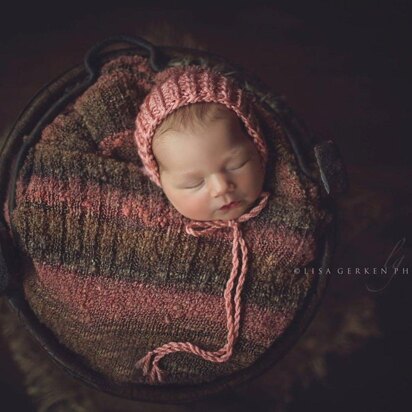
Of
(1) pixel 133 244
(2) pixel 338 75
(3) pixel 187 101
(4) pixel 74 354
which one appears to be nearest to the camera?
(3) pixel 187 101

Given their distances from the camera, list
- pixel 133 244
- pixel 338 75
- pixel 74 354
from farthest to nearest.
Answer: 1. pixel 338 75
2. pixel 74 354
3. pixel 133 244

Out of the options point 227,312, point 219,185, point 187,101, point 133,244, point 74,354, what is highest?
point 187,101

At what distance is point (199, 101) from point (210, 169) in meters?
0.10

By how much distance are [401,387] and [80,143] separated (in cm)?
91

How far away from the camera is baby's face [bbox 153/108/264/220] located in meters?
0.73

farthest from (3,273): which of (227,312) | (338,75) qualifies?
(338,75)

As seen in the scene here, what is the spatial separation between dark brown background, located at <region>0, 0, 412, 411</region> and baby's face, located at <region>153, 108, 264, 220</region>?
433mm

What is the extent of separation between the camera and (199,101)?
2.43 feet

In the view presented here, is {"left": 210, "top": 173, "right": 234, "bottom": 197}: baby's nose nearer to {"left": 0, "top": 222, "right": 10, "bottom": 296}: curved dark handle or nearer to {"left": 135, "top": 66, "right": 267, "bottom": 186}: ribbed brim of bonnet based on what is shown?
{"left": 135, "top": 66, "right": 267, "bottom": 186}: ribbed brim of bonnet

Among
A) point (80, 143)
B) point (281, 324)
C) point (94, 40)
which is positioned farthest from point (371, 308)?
point (94, 40)

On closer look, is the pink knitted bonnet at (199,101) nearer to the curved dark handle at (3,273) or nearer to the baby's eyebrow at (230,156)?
the baby's eyebrow at (230,156)

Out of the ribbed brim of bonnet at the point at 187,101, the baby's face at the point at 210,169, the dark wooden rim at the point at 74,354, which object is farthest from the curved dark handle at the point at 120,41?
the baby's face at the point at 210,169

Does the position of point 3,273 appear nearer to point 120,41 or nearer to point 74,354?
point 74,354

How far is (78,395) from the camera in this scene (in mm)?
1066
